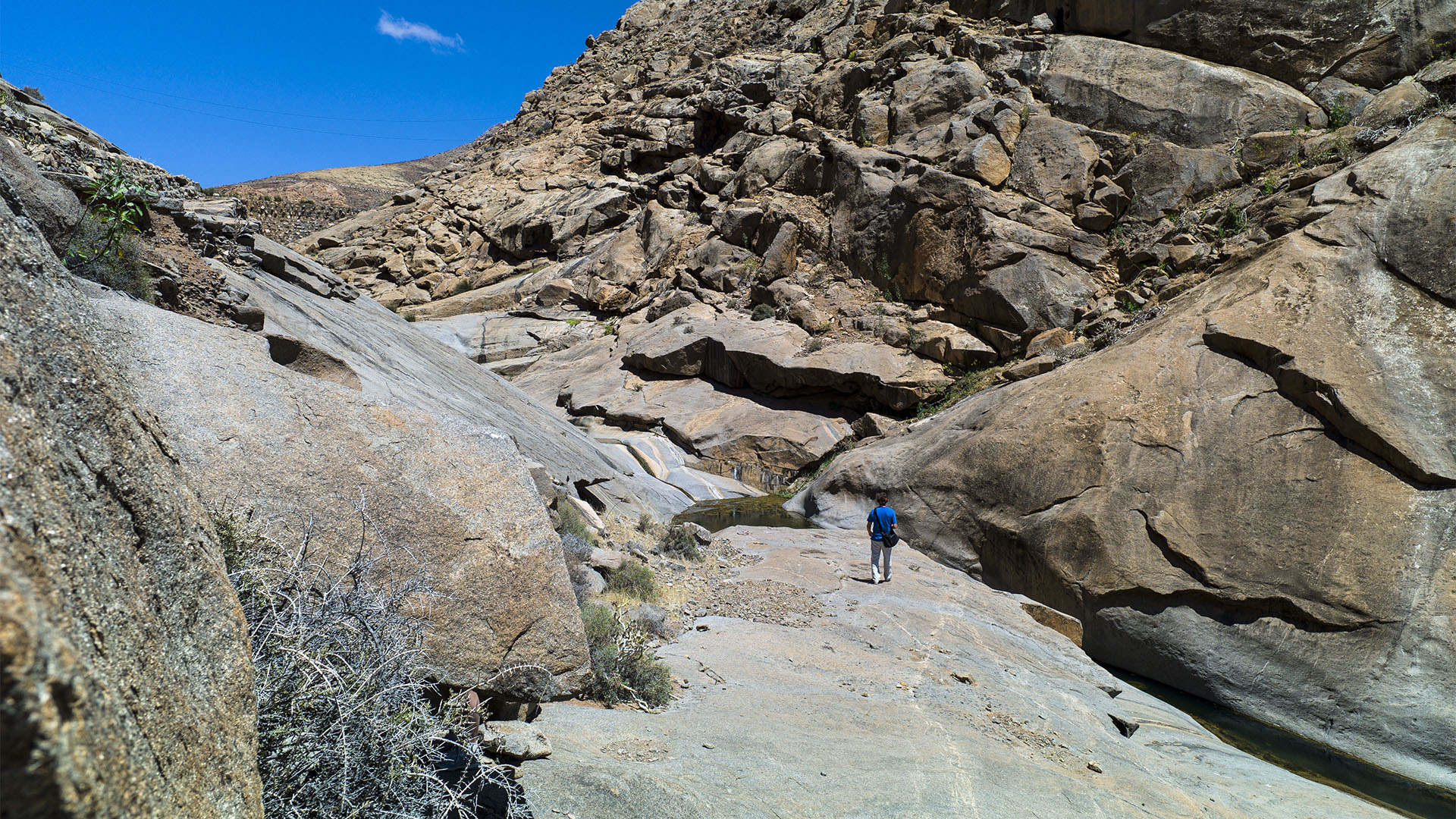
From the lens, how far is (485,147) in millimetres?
45438

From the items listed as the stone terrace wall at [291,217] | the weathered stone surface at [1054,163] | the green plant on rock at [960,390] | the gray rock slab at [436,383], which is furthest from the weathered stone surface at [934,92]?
the stone terrace wall at [291,217]

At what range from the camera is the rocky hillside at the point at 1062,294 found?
8766mm

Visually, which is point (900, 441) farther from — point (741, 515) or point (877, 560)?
point (877, 560)

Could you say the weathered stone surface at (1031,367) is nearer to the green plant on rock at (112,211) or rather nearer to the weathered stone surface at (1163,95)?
the weathered stone surface at (1163,95)

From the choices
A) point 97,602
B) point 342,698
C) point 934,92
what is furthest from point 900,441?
point 97,602

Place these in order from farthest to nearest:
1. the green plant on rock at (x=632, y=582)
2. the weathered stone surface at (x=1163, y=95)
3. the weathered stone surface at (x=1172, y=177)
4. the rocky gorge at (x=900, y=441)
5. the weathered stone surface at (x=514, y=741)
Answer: the weathered stone surface at (x=1163, y=95), the weathered stone surface at (x=1172, y=177), the green plant on rock at (x=632, y=582), the weathered stone surface at (x=514, y=741), the rocky gorge at (x=900, y=441)

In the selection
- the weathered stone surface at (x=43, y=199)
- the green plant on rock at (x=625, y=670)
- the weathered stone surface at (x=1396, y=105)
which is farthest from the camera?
the weathered stone surface at (x=1396, y=105)

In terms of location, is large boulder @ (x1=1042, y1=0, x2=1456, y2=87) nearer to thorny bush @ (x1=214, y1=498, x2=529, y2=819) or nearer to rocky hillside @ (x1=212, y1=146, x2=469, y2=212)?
thorny bush @ (x1=214, y1=498, x2=529, y2=819)

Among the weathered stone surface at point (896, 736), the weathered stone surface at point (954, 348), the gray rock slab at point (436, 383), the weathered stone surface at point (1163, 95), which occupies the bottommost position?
the weathered stone surface at point (896, 736)

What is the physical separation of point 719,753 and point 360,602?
81.9 inches

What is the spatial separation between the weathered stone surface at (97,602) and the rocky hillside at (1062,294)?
10026mm

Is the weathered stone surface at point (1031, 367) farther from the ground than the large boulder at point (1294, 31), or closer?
closer

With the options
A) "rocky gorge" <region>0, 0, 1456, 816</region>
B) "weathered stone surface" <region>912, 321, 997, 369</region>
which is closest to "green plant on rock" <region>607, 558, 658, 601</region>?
"rocky gorge" <region>0, 0, 1456, 816</region>

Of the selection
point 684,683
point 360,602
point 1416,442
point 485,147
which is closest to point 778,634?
point 684,683
